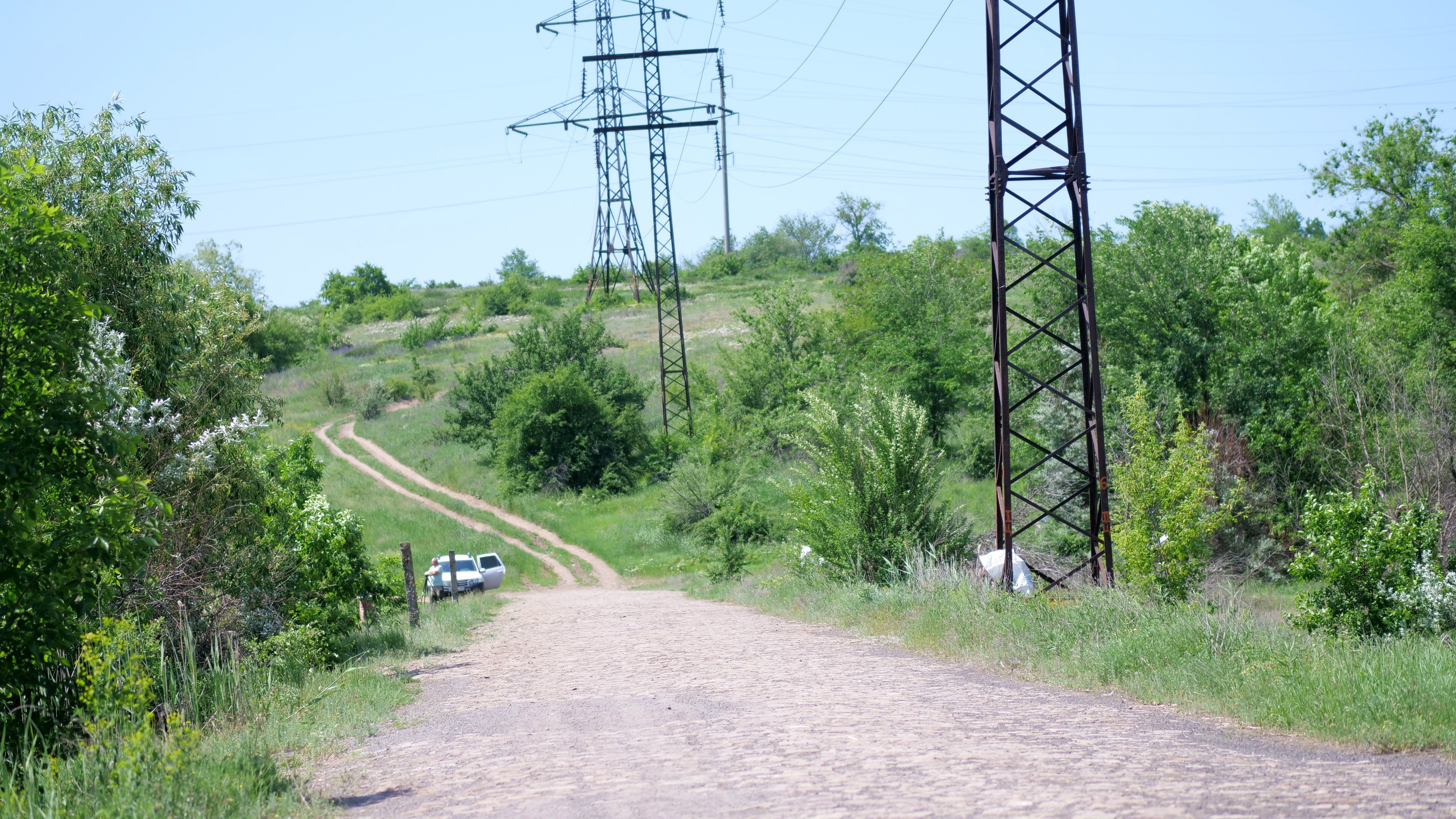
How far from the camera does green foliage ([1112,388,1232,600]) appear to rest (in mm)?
15070

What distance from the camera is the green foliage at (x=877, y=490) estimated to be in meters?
18.6

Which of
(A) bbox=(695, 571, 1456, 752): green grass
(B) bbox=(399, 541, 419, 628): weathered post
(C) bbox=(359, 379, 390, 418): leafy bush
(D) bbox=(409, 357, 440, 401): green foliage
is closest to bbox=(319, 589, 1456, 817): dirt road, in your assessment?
(A) bbox=(695, 571, 1456, 752): green grass

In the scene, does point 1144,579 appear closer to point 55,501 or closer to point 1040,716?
point 1040,716

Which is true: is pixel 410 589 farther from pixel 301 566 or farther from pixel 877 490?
pixel 877 490

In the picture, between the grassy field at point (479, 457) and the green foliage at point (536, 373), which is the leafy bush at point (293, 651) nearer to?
the grassy field at point (479, 457)

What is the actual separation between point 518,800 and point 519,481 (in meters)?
39.7

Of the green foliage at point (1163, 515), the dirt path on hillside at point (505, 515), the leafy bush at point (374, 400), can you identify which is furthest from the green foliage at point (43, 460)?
the leafy bush at point (374, 400)

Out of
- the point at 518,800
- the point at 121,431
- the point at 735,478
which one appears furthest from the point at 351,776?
the point at 735,478

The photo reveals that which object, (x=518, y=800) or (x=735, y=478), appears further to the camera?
(x=735, y=478)

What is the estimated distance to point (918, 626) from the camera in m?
13.6

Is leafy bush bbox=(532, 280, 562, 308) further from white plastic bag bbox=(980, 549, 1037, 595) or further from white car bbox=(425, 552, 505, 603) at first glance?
white plastic bag bbox=(980, 549, 1037, 595)

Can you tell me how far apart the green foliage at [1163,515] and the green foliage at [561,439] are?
99.9 ft

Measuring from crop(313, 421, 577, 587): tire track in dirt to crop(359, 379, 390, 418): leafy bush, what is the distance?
6041mm

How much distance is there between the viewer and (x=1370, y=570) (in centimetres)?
1024
